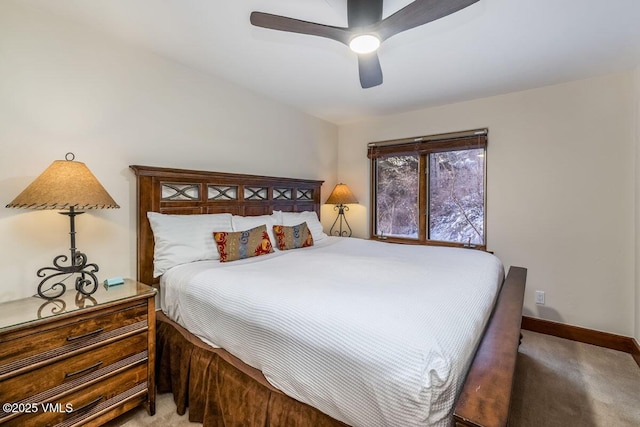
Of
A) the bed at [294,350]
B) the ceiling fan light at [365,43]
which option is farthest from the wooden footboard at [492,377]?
the ceiling fan light at [365,43]

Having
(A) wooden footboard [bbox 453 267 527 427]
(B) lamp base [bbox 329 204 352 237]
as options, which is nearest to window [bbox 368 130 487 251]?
(B) lamp base [bbox 329 204 352 237]

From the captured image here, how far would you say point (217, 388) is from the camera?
1574mm

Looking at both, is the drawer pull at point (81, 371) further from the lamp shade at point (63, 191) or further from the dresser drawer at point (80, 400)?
the lamp shade at point (63, 191)

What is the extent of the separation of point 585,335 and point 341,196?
2.94 metres

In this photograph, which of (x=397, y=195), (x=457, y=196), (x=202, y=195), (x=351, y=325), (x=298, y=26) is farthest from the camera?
(x=397, y=195)

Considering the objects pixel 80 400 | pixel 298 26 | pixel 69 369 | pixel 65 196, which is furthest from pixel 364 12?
pixel 80 400

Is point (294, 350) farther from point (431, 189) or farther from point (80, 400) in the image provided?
point (431, 189)

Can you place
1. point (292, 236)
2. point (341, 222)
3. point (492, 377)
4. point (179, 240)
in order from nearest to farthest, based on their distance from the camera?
point (492, 377) → point (179, 240) → point (292, 236) → point (341, 222)

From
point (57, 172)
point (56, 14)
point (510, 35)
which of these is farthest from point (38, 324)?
point (510, 35)

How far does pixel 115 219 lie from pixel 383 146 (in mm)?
3199

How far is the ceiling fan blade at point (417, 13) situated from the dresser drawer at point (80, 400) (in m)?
2.43

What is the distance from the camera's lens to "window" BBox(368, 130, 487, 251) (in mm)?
3363

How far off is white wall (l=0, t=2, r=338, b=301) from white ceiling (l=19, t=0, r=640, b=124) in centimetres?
15

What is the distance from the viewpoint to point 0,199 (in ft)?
5.46
